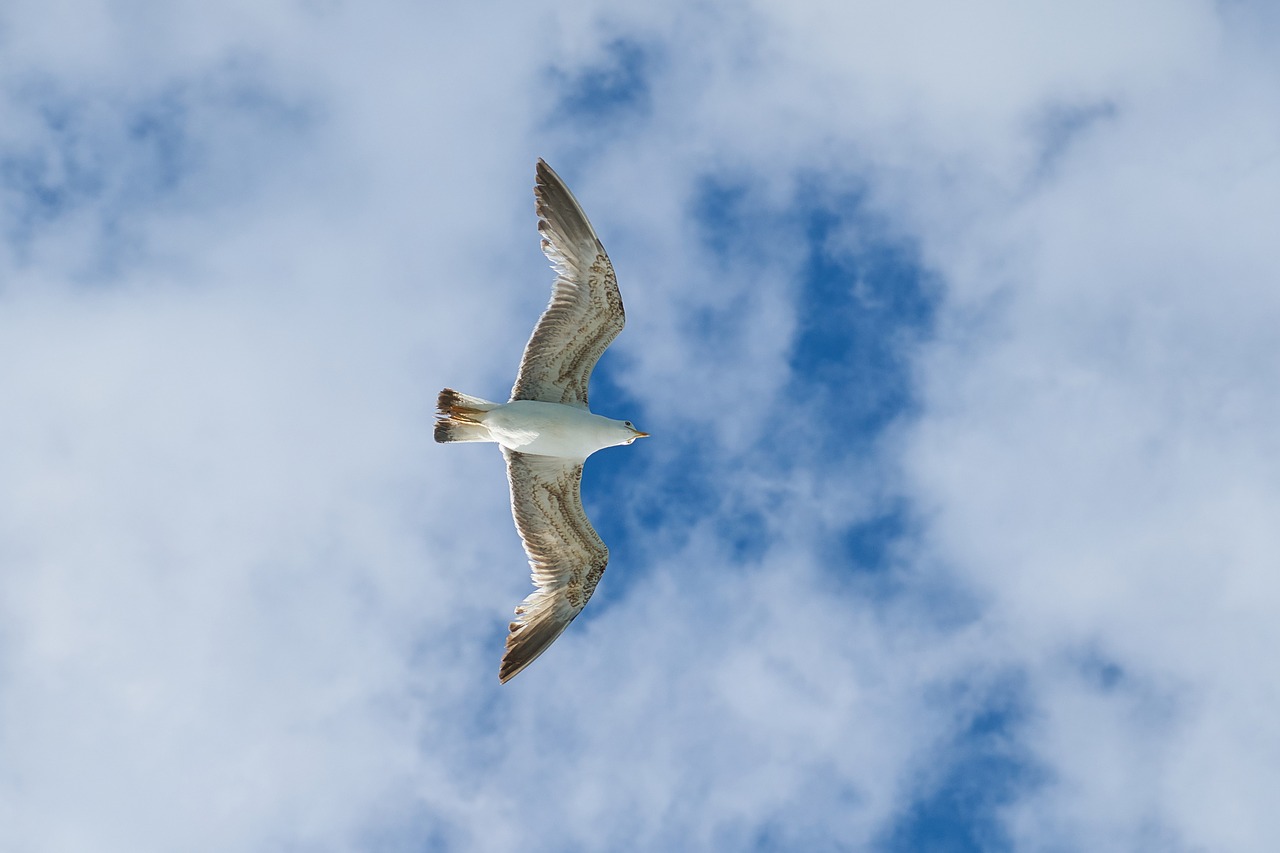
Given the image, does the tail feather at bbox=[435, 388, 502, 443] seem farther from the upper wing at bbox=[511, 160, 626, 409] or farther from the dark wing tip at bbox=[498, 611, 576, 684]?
the dark wing tip at bbox=[498, 611, 576, 684]

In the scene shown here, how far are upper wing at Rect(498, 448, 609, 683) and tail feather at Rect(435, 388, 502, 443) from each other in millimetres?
1386

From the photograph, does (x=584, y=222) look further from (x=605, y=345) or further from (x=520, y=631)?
(x=520, y=631)

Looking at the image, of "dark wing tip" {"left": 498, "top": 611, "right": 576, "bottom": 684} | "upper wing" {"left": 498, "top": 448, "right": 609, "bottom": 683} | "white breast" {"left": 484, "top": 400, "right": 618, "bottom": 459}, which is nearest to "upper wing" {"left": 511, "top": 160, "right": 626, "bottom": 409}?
"white breast" {"left": 484, "top": 400, "right": 618, "bottom": 459}

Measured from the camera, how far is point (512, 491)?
78.8ft

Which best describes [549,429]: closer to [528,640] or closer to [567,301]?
[567,301]

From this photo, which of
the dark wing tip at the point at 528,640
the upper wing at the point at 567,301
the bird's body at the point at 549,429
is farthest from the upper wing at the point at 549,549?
the upper wing at the point at 567,301

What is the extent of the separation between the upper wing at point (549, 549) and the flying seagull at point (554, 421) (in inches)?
0.7

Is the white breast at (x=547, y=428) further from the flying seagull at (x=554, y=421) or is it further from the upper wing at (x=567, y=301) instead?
the upper wing at (x=567, y=301)

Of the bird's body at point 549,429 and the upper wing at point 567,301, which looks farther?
the upper wing at point 567,301

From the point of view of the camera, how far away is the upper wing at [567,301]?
74.0 ft

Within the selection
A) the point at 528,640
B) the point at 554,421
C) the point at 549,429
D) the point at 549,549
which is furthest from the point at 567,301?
the point at 528,640

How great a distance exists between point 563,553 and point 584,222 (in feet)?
20.3

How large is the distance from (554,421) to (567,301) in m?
2.05

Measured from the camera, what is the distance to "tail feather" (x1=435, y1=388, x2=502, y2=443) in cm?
2248
